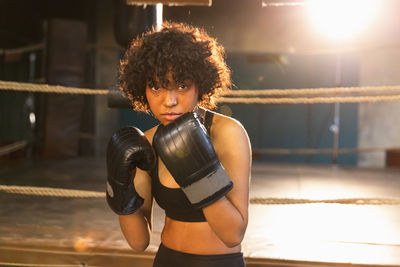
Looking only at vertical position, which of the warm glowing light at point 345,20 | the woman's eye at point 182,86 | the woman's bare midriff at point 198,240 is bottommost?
the woman's bare midriff at point 198,240

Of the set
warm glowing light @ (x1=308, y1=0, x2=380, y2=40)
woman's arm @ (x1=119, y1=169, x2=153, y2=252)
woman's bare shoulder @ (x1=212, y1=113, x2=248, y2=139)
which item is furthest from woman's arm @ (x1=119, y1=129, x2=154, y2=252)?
warm glowing light @ (x1=308, y1=0, x2=380, y2=40)

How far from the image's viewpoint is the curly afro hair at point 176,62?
3.01ft

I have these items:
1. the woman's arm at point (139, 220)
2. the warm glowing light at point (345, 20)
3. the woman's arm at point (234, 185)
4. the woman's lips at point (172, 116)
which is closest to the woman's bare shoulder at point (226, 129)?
the woman's arm at point (234, 185)

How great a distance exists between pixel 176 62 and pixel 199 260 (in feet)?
1.45

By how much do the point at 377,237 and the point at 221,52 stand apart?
3.67 feet

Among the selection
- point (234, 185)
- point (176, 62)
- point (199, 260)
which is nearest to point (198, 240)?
point (199, 260)

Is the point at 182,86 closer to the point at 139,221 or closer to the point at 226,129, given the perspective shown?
the point at 226,129

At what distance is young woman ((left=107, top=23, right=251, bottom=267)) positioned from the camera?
85 cm

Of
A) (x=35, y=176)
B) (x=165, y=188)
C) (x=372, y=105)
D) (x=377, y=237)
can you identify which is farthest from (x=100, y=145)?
(x=165, y=188)

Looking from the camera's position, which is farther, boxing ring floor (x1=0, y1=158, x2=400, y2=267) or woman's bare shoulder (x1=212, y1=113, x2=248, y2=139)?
boxing ring floor (x1=0, y1=158, x2=400, y2=267)

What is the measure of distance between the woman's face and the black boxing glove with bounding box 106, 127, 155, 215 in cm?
8

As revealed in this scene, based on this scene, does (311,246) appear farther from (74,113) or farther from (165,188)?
(74,113)

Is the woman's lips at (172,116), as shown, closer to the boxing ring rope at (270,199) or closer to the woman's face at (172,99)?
the woman's face at (172,99)

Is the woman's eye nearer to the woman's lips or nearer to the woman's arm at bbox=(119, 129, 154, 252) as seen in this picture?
the woman's lips
